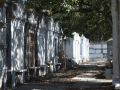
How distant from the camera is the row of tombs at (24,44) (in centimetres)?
1315

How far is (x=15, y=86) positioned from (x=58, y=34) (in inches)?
533

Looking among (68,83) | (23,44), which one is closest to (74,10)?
(23,44)

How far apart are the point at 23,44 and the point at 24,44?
28.3 inches

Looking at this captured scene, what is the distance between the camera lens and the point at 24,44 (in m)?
16.9

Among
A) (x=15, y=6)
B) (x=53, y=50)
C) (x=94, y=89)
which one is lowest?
(x=94, y=89)

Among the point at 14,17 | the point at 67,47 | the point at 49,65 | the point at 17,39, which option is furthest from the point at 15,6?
the point at 67,47

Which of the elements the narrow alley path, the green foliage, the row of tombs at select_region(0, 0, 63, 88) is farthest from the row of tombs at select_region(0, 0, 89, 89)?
the green foliage

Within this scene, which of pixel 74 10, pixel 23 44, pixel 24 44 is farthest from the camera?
pixel 24 44

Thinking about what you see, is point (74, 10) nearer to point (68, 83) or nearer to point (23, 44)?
point (23, 44)

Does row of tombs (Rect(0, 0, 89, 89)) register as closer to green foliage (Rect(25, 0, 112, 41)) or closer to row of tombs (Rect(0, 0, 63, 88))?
row of tombs (Rect(0, 0, 63, 88))

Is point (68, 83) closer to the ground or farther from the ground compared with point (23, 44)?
closer to the ground

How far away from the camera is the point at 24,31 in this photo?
1691cm

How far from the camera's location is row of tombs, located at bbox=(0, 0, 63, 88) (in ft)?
42.8

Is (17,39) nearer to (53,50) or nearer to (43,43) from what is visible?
(43,43)
